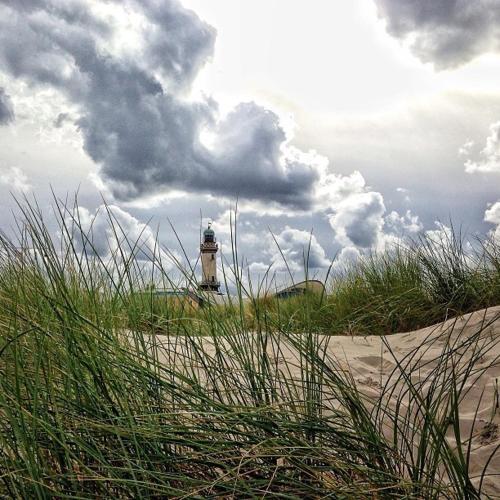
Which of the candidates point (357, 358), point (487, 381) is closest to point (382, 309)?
point (357, 358)

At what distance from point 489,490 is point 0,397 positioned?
1.53 meters

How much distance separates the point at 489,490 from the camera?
186 centimetres

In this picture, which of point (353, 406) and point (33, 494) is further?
point (353, 406)

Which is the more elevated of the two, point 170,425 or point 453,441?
point 170,425

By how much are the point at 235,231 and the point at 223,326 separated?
323 millimetres

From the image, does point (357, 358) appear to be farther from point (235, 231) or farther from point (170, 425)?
point (170, 425)

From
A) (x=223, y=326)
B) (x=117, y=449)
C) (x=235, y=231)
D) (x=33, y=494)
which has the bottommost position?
(x=33, y=494)

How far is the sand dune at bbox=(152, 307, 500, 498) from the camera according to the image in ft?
5.42

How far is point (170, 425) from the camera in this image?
52.9 inches

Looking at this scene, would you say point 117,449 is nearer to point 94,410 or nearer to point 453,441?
point 94,410

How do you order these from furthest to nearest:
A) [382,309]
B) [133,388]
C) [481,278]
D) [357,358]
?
1. [382,309]
2. [481,278]
3. [357,358]
4. [133,388]

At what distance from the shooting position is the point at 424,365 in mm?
2375

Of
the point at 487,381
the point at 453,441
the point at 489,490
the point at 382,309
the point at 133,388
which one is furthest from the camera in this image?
the point at 382,309

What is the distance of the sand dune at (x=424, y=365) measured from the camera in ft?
5.42
